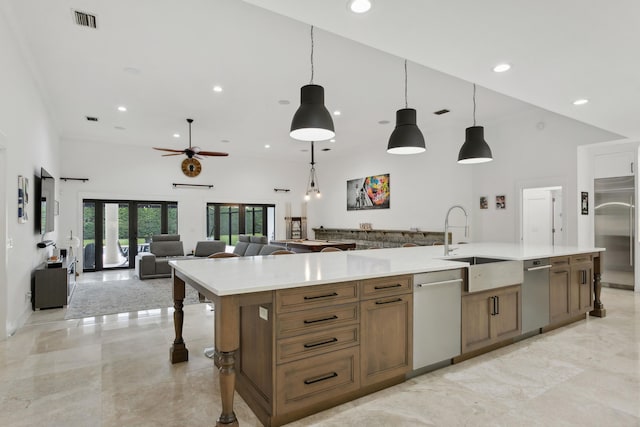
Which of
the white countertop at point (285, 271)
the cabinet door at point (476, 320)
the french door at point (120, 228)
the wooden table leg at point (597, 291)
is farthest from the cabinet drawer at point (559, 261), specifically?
the french door at point (120, 228)

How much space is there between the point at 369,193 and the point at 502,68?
6699 mm

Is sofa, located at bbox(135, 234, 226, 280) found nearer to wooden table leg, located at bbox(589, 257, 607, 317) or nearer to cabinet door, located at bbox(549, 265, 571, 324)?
cabinet door, located at bbox(549, 265, 571, 324)

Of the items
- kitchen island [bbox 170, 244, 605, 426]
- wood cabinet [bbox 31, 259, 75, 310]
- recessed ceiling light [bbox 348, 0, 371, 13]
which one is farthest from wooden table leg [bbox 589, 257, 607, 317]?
wood cabinet [bbox 31, 259, 75, 310]

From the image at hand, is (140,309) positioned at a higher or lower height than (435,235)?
lower

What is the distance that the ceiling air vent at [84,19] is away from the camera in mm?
3385

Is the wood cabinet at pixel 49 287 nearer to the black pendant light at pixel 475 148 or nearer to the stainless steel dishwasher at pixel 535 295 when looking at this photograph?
the black pendant light at pixel 475 148

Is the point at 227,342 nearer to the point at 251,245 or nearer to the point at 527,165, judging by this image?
the point at 251,245

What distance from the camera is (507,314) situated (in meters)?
3.24

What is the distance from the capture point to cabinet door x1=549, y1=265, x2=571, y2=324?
→ 3.68 meters

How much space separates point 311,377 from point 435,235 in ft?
20.5

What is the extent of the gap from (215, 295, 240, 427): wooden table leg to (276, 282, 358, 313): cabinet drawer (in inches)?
10.5

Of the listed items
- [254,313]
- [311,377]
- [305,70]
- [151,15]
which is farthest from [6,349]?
[305,70]

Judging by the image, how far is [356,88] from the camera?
17.5 feet

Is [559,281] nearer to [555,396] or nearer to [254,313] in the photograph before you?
[555,396]
